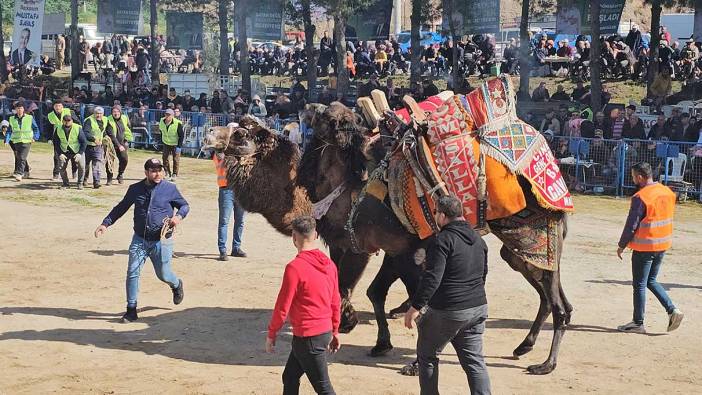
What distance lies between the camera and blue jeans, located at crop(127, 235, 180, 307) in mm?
10320

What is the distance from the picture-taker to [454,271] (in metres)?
7.05

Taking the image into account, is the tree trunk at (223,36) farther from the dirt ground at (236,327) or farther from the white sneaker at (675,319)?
the white sneaker at (675,319)

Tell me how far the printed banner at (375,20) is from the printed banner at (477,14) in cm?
344

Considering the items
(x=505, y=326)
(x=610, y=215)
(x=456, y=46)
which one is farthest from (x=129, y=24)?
(x=505, y=326)

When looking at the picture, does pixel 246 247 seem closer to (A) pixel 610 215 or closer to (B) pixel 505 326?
(B) pixel 505 326

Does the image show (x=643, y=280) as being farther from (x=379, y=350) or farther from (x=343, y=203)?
(x=343, y=203)

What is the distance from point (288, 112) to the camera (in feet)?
92.3

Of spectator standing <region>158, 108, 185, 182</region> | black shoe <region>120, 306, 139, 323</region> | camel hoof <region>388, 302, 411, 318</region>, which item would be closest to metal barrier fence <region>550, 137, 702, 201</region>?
spectator standing <region>158, 108, 185, 182</region>

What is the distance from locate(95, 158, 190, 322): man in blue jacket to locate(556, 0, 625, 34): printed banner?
70.1ft

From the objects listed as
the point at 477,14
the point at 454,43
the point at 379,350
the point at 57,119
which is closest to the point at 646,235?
the point at 379,350

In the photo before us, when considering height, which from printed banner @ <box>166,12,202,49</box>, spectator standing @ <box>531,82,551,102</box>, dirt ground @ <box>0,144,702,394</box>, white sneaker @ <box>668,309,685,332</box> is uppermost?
printed banner @ <box>166,12,202,49</box>

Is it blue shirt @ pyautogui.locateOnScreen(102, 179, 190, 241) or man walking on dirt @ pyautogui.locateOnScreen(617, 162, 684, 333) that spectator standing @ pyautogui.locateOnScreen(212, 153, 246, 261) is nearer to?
blue shirt @ pyautogui.locateOnScreen(102, 179, 190, 241)

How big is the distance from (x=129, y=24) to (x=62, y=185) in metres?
20.7

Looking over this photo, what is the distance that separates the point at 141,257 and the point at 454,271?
441 cm
